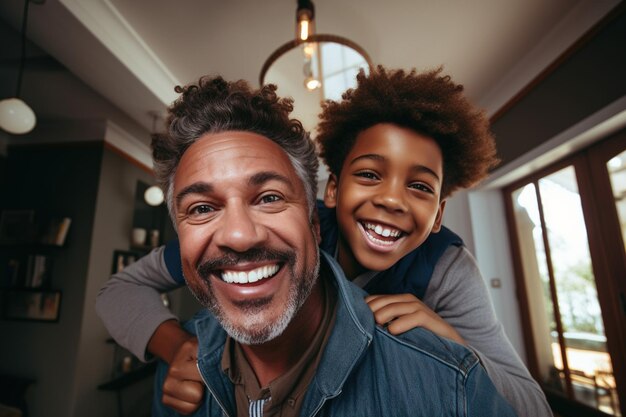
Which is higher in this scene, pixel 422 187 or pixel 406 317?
pixel 422 187

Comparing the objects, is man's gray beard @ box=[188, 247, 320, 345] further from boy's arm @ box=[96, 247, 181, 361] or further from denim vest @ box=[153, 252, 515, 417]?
boy's arm @ box=[96, 247, 181, 361]

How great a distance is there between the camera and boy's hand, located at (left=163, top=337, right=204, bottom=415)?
96 cm

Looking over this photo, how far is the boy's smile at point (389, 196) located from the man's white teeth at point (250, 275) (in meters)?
0.37

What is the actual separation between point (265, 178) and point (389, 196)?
43cm

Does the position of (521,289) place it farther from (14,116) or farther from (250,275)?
(14,116)

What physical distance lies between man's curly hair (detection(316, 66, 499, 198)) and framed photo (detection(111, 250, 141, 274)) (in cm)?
347

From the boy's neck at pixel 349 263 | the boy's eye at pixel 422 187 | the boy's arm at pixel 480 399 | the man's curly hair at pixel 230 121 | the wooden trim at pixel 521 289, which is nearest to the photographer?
the boy's arm at pixel 480 399

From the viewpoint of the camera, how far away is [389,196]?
107 centimetres

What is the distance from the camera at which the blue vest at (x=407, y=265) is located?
1.17m

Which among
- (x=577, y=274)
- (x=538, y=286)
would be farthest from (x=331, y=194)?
(x=538, y=286)

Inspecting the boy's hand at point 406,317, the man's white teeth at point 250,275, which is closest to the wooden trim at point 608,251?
the boy's hand at point 406,317

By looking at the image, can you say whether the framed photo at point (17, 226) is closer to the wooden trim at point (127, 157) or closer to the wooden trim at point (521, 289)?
the wooden trim at point (127, 157)

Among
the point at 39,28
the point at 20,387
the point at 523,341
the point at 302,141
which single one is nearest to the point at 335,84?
the point at 302,141

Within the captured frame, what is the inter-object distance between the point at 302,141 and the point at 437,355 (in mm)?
768
